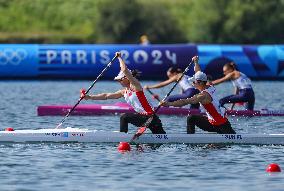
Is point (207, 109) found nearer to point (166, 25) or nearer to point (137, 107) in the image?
Result: point (137, 107)

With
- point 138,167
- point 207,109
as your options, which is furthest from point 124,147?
point 138,167

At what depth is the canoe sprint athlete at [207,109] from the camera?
88.3 feet

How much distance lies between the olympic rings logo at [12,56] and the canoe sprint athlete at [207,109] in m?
31.0

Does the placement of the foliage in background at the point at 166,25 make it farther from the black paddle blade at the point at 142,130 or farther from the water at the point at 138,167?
the black paddle blade at the point at 142,130

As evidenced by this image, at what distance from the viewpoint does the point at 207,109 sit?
27.4 m

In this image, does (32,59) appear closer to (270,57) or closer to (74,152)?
(270,57)

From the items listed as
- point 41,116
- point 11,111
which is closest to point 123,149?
point 41,116

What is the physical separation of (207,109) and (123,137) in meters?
2.28

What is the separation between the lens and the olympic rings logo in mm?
57688

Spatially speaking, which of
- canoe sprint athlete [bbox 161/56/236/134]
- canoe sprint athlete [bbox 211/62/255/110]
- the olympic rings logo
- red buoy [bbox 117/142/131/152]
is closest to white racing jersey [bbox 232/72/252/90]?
canoe sprint athlete [bbox 211/62/255/110]

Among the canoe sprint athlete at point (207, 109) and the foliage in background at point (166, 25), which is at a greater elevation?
the foliage in background at point (166, 25)

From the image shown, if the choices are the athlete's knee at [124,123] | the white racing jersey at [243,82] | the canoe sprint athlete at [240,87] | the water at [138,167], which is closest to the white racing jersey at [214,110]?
the water at [138,167]

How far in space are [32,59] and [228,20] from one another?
3614cm

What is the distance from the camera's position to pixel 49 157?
24750mm
